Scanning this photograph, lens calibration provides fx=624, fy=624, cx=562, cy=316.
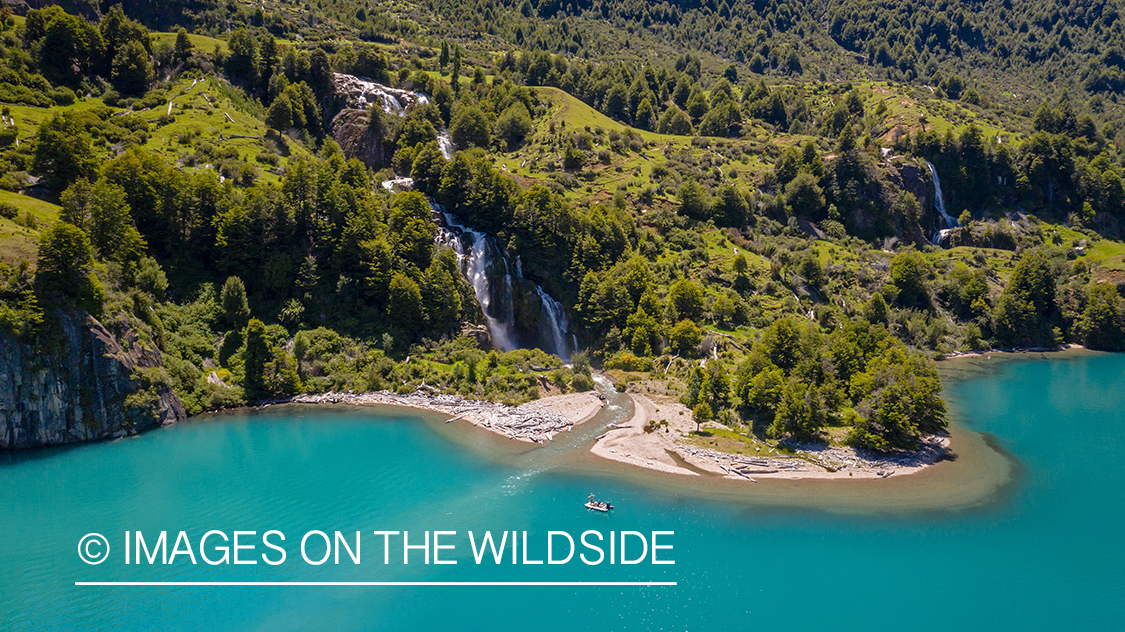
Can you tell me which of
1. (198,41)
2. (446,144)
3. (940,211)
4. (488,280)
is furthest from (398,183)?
(940,211)

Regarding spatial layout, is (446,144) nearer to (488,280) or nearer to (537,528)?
(488,280)

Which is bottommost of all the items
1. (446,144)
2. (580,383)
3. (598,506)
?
(580,383)

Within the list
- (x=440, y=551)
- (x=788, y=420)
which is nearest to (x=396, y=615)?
(x=440, y=551)

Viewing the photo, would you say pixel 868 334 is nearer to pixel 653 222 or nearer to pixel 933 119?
pixel 653 222

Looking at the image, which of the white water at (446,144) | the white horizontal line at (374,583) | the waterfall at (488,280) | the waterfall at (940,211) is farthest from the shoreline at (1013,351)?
the white water at (446,144)

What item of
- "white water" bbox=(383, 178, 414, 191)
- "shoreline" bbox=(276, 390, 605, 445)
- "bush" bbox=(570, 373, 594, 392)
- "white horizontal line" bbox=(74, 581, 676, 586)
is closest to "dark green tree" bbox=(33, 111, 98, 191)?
"white water" bbox=(383, 178, 414, 191)
